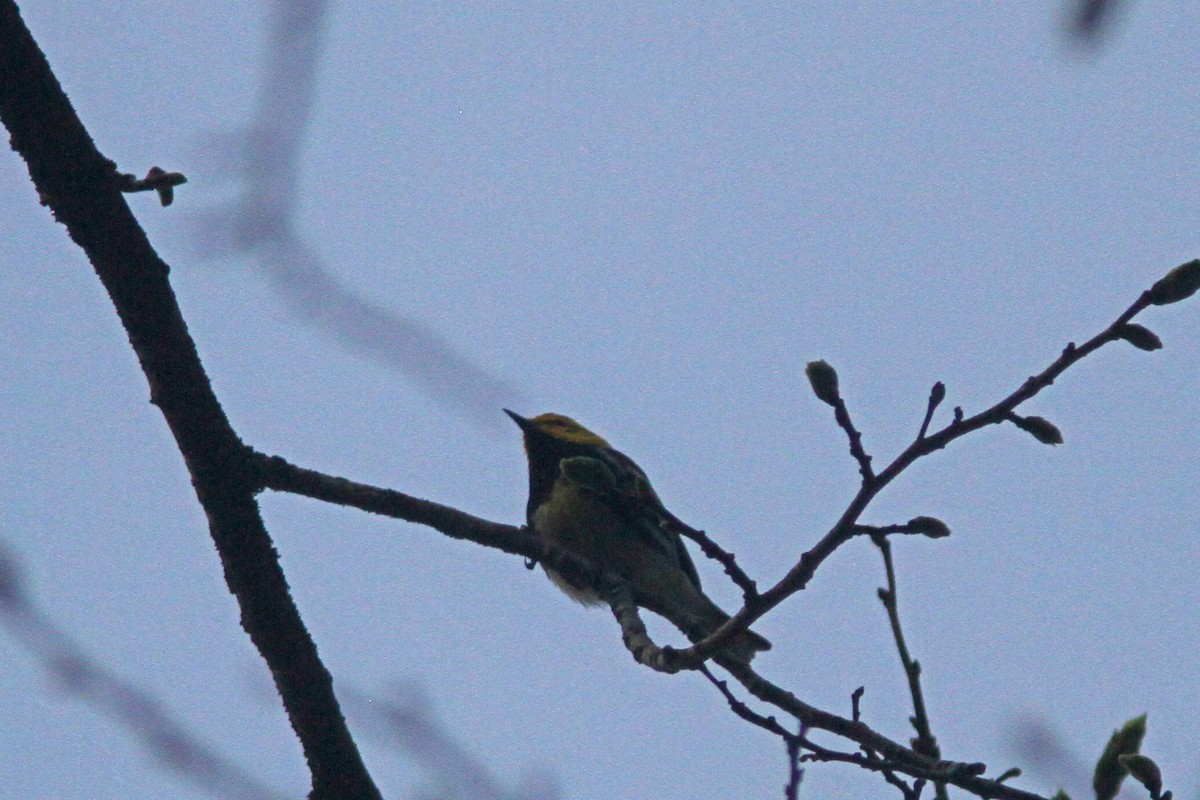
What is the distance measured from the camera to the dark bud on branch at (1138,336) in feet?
7.29

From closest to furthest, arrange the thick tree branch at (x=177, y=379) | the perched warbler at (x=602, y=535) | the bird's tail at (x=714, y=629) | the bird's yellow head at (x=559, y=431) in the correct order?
1. the thick tree branch at (x=177, y=379)
2. the bird's tail at (x=714, y=629)
3. the perched warbler at (x=602, y=535)
4. the bird's yellow head at (x=559, y=431)

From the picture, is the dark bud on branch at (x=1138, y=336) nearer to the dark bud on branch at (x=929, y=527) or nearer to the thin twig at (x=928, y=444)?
the thin twig at (x=928, y=444)

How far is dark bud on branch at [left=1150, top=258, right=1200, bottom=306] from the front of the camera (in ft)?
7.27

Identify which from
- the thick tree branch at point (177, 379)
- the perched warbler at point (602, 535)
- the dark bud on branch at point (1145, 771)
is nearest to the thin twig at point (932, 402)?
the dark bud on branch at point (1145, 771)

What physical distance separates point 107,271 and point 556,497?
323cm

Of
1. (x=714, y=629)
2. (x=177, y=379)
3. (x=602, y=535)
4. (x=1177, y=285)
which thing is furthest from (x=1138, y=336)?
(x=602, y=535)

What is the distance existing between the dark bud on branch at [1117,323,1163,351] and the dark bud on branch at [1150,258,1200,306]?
6 centimetres

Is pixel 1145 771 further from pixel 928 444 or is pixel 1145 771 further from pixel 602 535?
pixel 602 535

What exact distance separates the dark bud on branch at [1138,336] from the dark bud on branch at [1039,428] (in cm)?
21

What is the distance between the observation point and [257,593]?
9.50ft

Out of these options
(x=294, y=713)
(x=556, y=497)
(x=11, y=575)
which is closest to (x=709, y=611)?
(x=556, y=497)

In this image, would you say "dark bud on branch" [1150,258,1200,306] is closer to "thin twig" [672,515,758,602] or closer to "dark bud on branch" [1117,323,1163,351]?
"dark bud on branch" [1117,323,1163,351]

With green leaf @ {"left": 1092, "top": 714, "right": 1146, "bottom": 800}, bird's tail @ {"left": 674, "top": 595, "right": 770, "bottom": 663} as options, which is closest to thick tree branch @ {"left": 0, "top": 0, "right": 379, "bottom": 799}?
bird's tail @ {"left": 674, "top": 595, "right": 770, "bottom": 663}

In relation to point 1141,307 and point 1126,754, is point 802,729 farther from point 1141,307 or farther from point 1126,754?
point 1141,307
